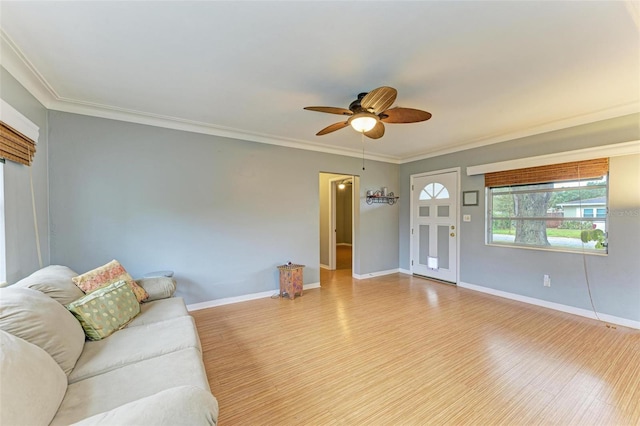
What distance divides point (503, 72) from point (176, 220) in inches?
147

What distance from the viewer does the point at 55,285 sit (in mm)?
1768

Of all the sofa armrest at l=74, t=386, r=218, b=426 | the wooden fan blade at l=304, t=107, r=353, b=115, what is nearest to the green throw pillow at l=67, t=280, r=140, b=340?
the sofa armrest at l=74, t=386, r=218, b=426

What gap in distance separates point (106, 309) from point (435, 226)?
478 centimetres

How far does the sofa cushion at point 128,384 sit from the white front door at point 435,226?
4353mm

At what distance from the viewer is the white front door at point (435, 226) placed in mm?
4605

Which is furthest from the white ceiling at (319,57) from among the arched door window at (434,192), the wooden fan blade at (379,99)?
the arched door window at (434,192)

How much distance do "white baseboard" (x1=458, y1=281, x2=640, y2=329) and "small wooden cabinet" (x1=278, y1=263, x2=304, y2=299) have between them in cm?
278

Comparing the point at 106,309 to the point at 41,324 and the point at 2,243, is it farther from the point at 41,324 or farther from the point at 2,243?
the point at 2,243

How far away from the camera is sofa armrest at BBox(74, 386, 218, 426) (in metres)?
0.84

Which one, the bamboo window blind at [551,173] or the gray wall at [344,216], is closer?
the bamboo window blind at [551,173]

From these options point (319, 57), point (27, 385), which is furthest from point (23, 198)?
point (319, 57)

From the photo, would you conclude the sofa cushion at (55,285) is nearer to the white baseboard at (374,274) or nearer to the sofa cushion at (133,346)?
the sofa cushion at (133,346)

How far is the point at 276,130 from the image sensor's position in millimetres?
3639

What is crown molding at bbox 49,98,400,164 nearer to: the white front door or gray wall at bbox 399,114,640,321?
the white front door
